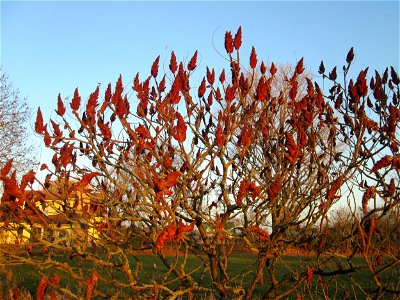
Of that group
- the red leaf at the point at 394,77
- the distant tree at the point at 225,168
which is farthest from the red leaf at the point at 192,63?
the red leaf at the point at 394,77

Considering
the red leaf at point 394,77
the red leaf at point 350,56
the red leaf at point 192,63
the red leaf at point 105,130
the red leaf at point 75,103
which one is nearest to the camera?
the red leaf at point 75,103

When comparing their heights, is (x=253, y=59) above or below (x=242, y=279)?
above

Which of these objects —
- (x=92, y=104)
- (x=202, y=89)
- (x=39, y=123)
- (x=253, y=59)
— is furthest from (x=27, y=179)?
(x=253, y=59)

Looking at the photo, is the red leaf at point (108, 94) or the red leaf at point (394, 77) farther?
the red leaf at point (394, 77)

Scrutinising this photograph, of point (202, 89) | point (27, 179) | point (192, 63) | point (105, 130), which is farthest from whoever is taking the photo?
point (202, 89)

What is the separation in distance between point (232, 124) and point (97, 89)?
1196 millimetres

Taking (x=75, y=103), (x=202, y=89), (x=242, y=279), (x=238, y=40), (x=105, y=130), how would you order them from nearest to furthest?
(x=75, y=103)
(x=105, y=130)
(x=238, y=40)
(x=202, y=89)
(x=242, y=279)

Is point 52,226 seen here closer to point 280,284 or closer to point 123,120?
point 123,120

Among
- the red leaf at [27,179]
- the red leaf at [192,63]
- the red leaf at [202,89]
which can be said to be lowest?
the red leaf at [27,179]

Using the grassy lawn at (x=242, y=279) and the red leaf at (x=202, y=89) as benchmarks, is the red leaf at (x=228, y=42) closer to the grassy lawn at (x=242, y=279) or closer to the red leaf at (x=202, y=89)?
the red leaf at (x=202, y=89)

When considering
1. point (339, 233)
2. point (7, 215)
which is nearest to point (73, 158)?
point (7, 215)

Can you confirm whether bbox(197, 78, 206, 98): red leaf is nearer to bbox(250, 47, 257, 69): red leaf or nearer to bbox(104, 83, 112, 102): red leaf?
bbox(250, 47, 257, 69): red leaf

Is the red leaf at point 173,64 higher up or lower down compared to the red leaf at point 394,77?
higher up

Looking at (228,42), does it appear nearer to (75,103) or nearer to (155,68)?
(155,68)
